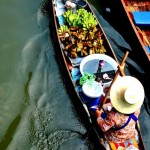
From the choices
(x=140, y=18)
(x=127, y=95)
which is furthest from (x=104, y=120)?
(x=140, y=18)

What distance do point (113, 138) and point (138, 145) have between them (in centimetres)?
58

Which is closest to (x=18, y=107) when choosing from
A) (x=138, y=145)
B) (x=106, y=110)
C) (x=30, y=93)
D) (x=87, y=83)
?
(x=30, y=93)

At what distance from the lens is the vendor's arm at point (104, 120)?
498 cm

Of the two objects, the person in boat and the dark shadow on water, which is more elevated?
the person in boat

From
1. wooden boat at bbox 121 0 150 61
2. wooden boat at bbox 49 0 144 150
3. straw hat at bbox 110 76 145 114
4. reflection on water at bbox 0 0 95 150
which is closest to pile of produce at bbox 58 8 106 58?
wooden boat at bbox 49 0 144 150

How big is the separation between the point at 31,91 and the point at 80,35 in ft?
5.83

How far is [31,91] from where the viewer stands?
24.0ft

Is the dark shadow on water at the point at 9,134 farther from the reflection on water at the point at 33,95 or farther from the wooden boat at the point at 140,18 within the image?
the wooden boat at the point at 140,18

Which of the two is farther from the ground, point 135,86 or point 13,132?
point 135,86

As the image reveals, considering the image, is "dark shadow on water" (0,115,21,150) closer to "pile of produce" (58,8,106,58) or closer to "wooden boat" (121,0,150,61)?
"pile of produce" (58,8,106,58)

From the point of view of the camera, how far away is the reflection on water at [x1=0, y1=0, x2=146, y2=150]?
648 cm

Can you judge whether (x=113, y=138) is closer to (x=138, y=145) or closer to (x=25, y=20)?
(x=138, y=145)

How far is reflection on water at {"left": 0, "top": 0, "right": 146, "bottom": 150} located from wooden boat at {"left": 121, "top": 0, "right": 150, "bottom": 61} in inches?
85.7

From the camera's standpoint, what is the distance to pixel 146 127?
671cm
